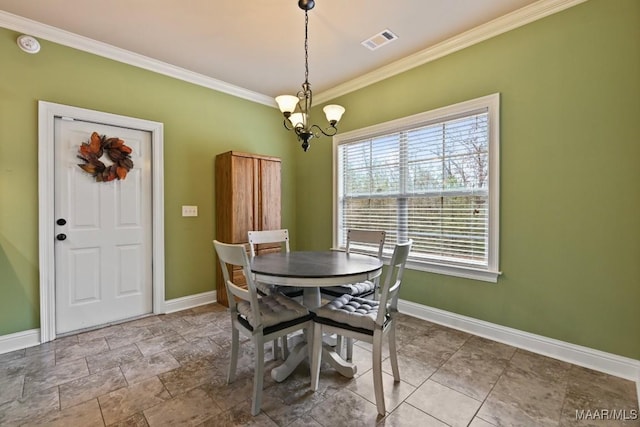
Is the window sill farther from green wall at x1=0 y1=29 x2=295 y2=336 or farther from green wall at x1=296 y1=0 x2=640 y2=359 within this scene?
green wall at x1=0 y1=29 x2=295 y2=336

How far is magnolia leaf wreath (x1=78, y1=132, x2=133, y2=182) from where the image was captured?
276 cm

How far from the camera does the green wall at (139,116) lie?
7.91ft

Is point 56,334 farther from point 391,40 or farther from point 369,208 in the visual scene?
point 391,40

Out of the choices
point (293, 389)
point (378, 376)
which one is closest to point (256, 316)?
point (293, 389)

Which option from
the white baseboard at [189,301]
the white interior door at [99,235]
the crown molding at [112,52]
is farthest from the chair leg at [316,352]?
the crown molding at [112,52]

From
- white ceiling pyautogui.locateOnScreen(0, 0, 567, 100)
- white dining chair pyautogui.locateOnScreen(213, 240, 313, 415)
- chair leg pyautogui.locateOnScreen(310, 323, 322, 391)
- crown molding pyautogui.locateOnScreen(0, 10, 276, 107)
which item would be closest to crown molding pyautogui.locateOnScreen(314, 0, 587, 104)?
white ceiling pyautogui.locateOnScreen(0, 0, 567, 100)

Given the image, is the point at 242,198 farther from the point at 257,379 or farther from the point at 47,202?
the point at 257,379

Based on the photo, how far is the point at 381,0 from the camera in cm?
221

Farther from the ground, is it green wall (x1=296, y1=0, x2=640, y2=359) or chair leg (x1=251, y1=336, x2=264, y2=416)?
green wall (x1=296, y1=0, x2=640, y2=359)

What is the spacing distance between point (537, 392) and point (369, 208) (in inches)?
89.9

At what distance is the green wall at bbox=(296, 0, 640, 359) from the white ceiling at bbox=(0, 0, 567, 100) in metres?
0.36

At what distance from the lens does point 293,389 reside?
73.6 inches

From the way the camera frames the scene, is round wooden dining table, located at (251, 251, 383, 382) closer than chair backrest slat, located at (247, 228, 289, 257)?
Yes

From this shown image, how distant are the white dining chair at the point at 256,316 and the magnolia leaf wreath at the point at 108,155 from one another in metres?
1.90
